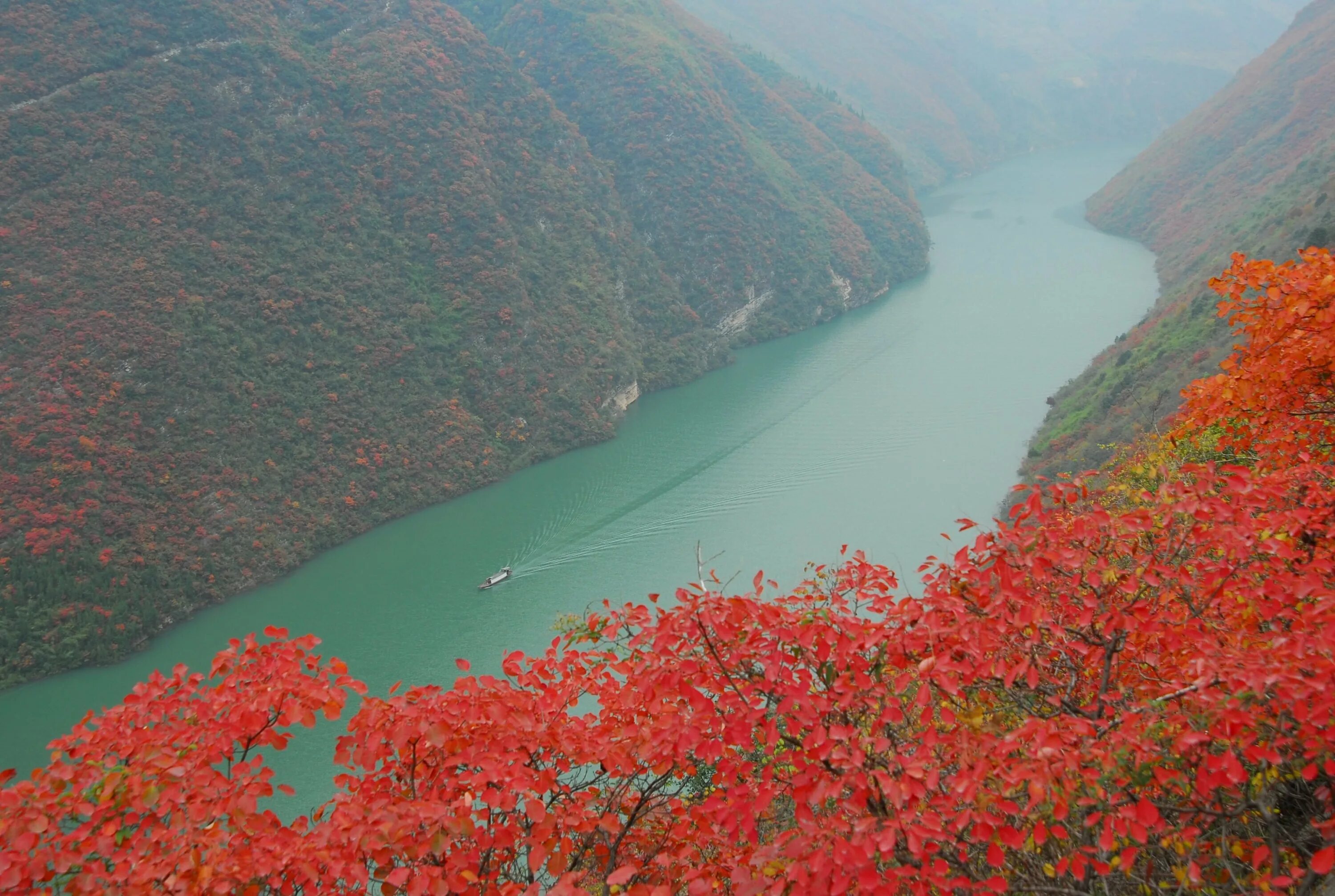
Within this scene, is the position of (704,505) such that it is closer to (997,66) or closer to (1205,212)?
(1205,212)

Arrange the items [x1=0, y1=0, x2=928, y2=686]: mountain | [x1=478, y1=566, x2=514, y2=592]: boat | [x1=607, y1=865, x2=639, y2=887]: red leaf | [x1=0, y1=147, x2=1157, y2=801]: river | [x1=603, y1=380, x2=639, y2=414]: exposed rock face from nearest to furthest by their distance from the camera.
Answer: [x1=607, y1=865, x2=639, y2=887]: red leaf → [x1=0, y1=147, x2=1157, y2=801]: river → [x1=478, y1=566, x2=514, y2=592]: boat → [x1=0, y1=0, x2=928, y2=686]: mountain → [x1=603, y1=380, x2=639, y2=414]: exposed rock face

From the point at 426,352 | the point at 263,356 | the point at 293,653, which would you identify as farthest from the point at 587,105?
the point at 293,653

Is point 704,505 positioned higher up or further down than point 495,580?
further down

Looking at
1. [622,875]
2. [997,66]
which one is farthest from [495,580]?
[997,66]

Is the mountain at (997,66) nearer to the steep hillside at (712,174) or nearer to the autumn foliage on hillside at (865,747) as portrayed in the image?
the steep hillside at (712,174)

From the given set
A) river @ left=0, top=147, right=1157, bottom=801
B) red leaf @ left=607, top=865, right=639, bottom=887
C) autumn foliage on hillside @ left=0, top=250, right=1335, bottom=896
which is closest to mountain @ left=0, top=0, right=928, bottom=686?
river @ left=0, top=147, right=1157, bottom=801

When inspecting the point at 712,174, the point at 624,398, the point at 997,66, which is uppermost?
the point at 997,66

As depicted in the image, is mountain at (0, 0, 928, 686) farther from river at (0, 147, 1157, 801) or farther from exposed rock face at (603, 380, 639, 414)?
river at (0, 147, 1157, 801)
